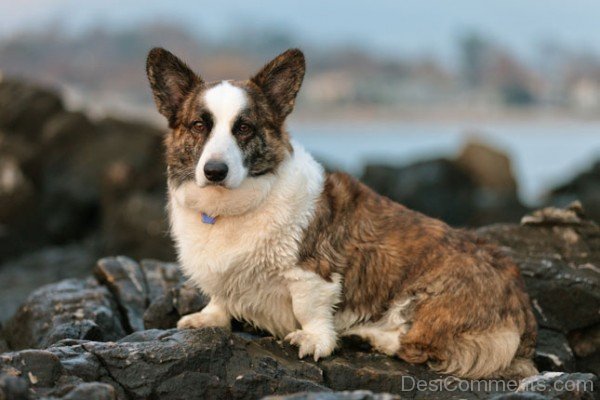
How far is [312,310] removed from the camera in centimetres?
676

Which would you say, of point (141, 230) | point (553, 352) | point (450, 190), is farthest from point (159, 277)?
point (450, 190)

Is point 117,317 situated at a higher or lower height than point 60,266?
higher

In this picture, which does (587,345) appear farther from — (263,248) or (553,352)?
(263,248)

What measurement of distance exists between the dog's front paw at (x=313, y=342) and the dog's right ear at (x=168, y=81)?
1934 mm

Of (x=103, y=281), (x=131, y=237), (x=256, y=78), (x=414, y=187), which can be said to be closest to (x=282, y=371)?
(x=256, y=78)

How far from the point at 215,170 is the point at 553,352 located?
370cm

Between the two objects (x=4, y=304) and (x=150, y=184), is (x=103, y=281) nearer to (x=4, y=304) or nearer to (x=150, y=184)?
(x=4, y=304)

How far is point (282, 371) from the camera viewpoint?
20.8 feet

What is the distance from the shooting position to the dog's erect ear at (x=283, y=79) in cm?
691

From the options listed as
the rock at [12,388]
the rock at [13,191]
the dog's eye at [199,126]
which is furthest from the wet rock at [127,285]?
the rock at [13,191]

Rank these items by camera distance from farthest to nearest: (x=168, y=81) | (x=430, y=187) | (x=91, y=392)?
(x=430, y=187) → (x=168, y=81) → (x=91, y=392)

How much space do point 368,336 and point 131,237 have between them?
12378mm

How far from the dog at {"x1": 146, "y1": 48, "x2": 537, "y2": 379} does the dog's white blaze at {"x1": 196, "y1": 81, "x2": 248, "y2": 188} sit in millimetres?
39

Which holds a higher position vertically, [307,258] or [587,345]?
[307,258]
